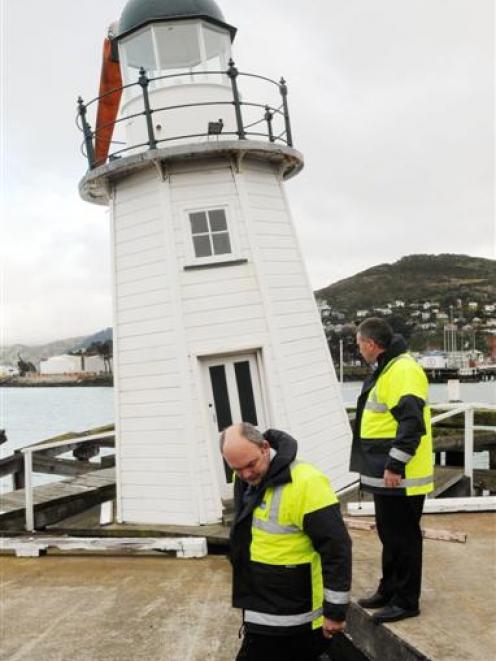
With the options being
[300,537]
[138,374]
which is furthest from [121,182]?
[300,537]

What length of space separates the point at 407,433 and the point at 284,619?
4.69 feet

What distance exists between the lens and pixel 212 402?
26.9ft

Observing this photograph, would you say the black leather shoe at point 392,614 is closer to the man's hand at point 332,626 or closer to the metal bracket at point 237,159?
the man's hand at point 332,626

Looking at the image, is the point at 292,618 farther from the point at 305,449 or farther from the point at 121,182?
the point at 121,182

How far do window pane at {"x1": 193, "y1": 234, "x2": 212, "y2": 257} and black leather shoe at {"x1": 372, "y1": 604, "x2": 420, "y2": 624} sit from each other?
17.9 ft

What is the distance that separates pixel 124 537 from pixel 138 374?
2.12 metres

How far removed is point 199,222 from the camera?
8531 millimetres

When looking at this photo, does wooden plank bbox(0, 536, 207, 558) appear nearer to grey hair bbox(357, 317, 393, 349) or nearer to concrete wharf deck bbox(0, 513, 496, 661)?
concrete wharf deck bbox(0, 513, 496, 661)

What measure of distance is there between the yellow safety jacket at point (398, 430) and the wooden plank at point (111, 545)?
10.7 ft

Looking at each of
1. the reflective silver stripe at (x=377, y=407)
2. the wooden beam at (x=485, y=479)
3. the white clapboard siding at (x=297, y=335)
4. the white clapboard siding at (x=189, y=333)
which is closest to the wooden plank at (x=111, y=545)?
the white clapboard siding at (x=189, y=333)

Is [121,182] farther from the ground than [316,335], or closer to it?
farther from the ground

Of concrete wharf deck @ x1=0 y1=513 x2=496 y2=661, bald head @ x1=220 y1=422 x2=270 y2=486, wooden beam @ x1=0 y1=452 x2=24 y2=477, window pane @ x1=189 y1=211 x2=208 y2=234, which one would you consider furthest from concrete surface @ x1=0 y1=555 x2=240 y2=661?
wooden beam @ x1=0 y1=452 x2=24 y2=477

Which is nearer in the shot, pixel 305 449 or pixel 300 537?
pixel 300 537

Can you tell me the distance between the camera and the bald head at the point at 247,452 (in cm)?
291
